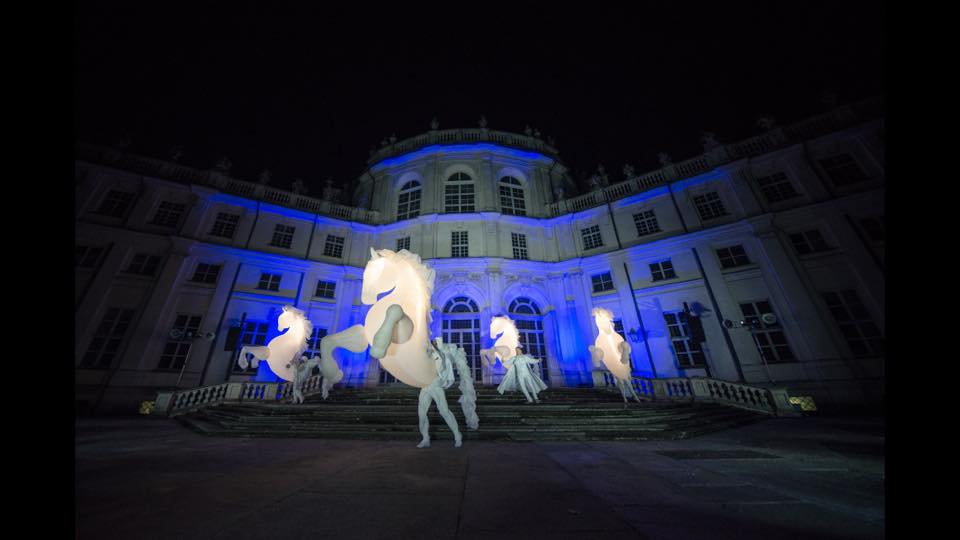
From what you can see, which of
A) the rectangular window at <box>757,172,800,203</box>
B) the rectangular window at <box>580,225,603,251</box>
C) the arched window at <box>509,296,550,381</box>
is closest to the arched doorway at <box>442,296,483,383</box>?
the arched window at <box>509,296,550,381</box>

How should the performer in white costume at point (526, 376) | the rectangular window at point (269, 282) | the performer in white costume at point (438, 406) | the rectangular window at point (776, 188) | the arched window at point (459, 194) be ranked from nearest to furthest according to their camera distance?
the performer in white costume at point (438, 406), the performer in white costume at point (526, 376), the rectangular window at point (776, 188), the rectangular window at point (269, 282), the arched window at point (459, 194)

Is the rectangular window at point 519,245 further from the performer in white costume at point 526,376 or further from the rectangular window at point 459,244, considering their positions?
the performer in white costume at point 526,376

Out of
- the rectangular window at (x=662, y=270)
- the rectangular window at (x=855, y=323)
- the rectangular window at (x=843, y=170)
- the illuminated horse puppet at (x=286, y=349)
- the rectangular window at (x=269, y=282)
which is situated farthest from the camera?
the rectangular window at (x=269, y=282)

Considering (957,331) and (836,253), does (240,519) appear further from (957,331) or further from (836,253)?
(836,253)

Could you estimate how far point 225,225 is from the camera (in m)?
16.0

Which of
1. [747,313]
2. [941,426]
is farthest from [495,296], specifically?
[941,426]

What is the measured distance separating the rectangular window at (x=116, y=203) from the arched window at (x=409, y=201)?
11.8 m

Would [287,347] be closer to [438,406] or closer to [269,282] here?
[438,406]

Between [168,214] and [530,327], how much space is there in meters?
17.5

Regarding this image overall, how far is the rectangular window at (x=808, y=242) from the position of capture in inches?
501

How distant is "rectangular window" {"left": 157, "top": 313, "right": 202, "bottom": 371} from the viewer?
1278 cm

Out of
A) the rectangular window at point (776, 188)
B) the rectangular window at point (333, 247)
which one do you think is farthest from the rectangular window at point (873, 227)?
the rectangular window at point (333, 247)

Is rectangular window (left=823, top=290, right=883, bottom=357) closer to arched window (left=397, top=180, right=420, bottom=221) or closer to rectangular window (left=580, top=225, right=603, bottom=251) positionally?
rectangular window (left=580, top=225, right=603, bottom=251)

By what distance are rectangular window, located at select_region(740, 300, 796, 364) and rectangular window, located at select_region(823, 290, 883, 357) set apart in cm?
160
